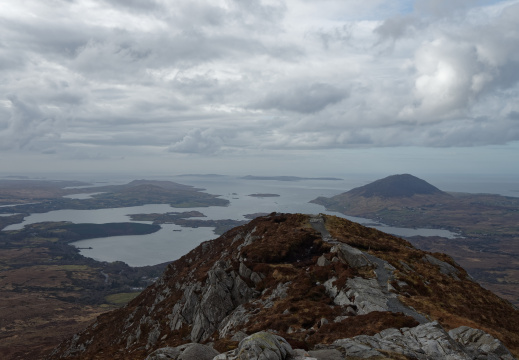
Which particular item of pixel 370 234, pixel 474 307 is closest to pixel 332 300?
pixel 474 307

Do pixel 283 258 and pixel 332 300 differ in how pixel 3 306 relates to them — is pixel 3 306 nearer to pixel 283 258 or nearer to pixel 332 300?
pixel 283 258

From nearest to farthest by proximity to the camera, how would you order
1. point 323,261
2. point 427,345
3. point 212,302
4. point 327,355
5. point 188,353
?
1. point 327,355
2. point 188,353
3. point 427,345
4. point 212,302
5. point 323,261

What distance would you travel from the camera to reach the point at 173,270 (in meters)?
84.7

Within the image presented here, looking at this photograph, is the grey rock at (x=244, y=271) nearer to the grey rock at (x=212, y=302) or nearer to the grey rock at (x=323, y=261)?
the grey rock at (x=212, y=302)

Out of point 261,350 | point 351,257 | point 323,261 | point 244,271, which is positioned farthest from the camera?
point 244,271

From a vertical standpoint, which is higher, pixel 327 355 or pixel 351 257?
pixel 351 257

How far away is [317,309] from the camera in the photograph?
34938 millimetres

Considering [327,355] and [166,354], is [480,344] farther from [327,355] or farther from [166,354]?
[166,354]

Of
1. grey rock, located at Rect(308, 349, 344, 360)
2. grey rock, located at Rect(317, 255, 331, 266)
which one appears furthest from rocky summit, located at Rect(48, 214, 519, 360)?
grey rock, located at Rect(317, 255, 331, 266)

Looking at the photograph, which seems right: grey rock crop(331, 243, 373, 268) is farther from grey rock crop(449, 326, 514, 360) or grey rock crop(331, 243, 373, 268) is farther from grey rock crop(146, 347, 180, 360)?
grey rock crop(146, 347, 180, 360)

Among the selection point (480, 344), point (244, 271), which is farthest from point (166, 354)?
point (244, 271)

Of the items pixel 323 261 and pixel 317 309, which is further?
pixel 323 261

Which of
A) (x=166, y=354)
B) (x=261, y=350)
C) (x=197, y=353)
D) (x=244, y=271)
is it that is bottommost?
(x=244, y=271)

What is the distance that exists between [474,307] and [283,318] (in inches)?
1039
